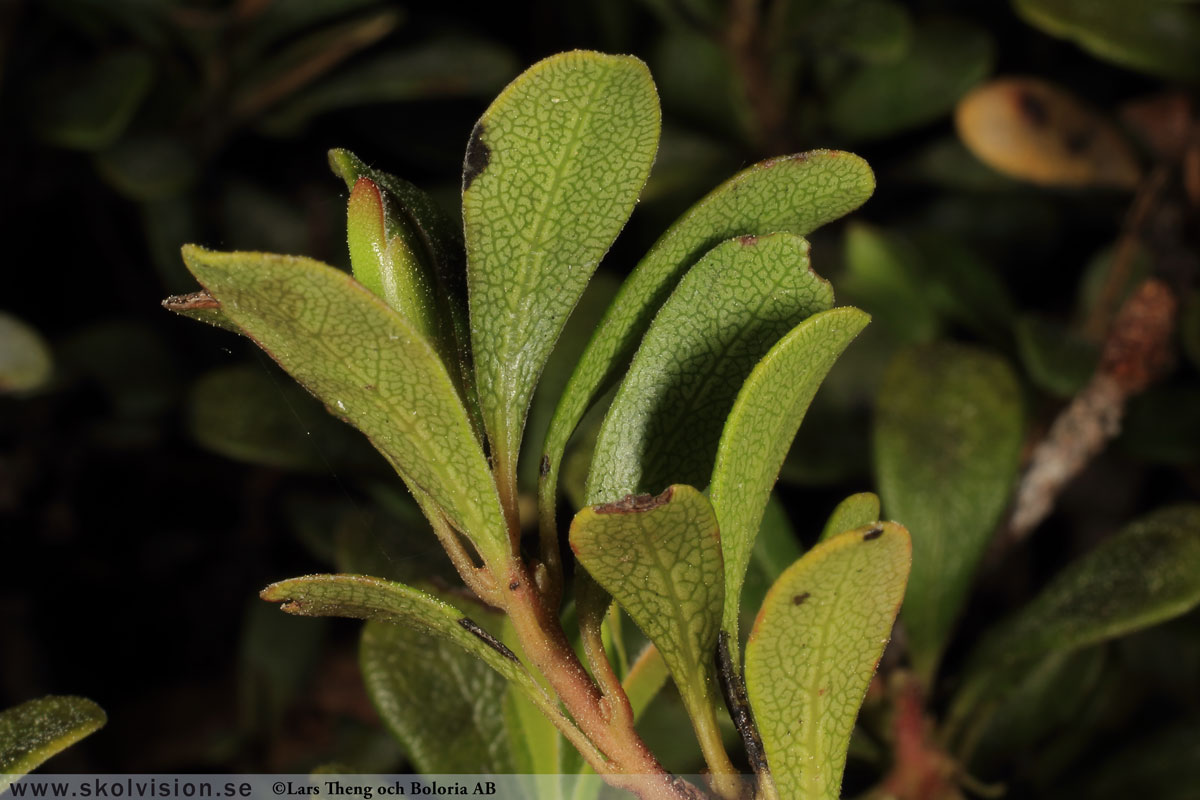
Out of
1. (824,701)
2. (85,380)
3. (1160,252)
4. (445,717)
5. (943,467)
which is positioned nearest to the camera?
(824,701)

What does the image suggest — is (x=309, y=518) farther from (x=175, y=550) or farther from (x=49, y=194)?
(x=49, y=194)

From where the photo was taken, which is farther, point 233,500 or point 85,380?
point 233,500

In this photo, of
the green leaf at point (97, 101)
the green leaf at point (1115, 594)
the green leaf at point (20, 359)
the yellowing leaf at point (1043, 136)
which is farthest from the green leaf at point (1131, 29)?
the green leaf at point (20, 359)

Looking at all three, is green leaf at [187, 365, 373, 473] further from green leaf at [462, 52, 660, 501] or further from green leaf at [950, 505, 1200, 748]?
green leaf at [950, 505, 1200, 748]

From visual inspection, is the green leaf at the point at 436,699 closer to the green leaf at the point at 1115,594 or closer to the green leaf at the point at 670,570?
the green leaf at the point at 670,570

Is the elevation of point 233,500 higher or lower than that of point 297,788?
lower

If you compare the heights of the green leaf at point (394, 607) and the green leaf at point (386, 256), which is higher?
the green leaf at point (386, 256)

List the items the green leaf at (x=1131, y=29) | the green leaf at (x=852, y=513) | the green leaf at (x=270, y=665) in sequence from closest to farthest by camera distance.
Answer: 1. the green leaf at (x=852, y=513)
2. the green leaf at (x=1131, y=29)
3. the green leaf at (x=270, y=665)

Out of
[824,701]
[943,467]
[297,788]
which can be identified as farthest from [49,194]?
[824,701]
